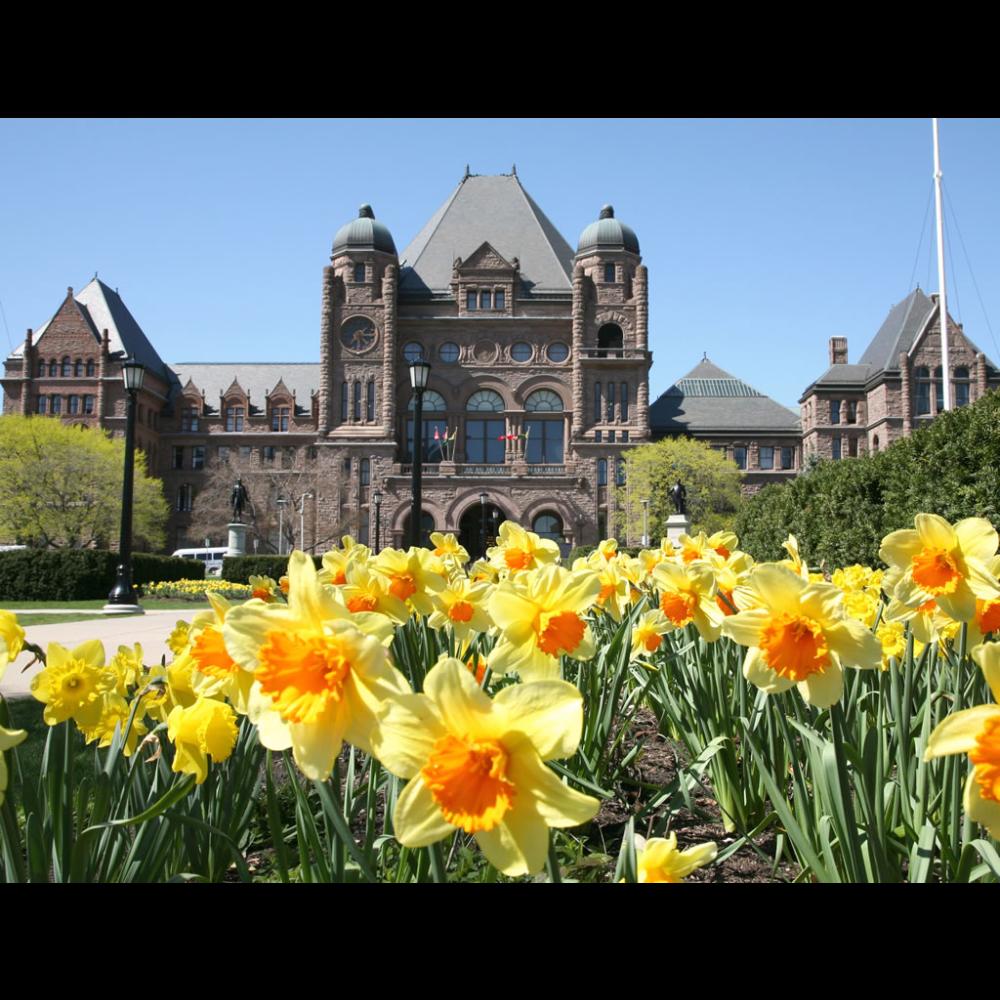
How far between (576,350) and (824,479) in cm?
3655

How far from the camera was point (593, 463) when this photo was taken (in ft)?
149

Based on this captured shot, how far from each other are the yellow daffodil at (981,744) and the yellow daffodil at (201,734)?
120cm

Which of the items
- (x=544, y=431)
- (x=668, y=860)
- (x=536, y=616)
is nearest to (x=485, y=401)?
(x=544, y=431)

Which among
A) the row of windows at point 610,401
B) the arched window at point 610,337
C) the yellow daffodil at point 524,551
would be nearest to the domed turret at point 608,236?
the arched window at point 610,337

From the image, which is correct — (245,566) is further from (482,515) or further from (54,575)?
(482,515)

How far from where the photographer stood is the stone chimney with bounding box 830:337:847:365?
51.8 m

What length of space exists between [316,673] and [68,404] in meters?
57.6

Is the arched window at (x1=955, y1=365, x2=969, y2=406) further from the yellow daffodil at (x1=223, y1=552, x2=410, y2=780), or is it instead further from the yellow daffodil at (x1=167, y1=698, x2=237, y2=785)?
the yellow daffodil at (x1=223, y1=552, x2=410, y2=780)

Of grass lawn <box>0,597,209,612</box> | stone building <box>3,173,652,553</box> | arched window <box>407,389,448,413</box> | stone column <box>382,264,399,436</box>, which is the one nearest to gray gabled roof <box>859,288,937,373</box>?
stone building <box>3,173,652,553</box>

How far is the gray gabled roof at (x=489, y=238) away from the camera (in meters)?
50.2

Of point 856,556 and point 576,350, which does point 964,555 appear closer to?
point 856,556

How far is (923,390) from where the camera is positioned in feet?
156

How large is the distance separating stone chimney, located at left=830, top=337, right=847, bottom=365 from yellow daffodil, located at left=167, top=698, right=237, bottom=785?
2176 inches
